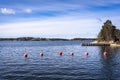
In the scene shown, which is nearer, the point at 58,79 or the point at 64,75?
the point at 58,79

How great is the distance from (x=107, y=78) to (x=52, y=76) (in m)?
10.5

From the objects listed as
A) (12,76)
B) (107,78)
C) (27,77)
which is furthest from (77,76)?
(12,76)

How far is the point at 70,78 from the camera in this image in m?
41.1

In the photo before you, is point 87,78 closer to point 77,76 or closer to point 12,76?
point 77,76

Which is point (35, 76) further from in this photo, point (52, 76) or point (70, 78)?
point (70, 78)

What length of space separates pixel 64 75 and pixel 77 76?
2741 millimetres

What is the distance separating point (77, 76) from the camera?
141 ft

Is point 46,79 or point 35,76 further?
point 35,76

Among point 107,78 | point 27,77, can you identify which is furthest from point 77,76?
point 27,77

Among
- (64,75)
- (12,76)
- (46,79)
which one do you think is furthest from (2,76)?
(64,75)

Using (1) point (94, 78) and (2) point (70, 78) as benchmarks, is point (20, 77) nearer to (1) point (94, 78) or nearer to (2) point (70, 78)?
(2) point (70, 78)

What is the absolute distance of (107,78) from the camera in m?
41.1

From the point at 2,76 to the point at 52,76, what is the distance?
9.82 m

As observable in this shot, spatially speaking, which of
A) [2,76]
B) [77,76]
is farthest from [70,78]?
[2,76]
